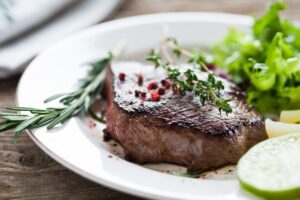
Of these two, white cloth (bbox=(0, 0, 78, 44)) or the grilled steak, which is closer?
the grilled steak

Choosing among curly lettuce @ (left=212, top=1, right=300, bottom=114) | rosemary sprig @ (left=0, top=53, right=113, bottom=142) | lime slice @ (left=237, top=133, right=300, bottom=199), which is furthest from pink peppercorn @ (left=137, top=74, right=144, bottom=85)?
lime slice @ (left=237, top=133, right=300, bottom=199)

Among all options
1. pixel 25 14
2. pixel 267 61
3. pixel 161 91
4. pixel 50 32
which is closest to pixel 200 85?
pixel 161 91

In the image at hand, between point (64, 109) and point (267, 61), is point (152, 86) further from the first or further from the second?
point (267, 61)

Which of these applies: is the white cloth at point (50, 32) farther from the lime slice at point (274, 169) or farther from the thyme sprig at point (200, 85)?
the lime slice at point (274, 169)

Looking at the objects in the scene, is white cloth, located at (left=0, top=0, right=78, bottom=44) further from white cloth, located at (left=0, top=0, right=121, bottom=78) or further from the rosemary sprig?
the rosemary sprig

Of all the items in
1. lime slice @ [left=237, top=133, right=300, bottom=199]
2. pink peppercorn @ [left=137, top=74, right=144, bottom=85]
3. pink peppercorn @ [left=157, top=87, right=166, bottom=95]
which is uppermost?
pink peppercorn @ [left=137, top=74, right=144, bottom=85]

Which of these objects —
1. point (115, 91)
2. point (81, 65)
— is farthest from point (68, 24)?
point (115, 91)

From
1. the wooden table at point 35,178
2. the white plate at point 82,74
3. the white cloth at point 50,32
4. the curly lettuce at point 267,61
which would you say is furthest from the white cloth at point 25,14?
the curly lettuce at point 267,61
